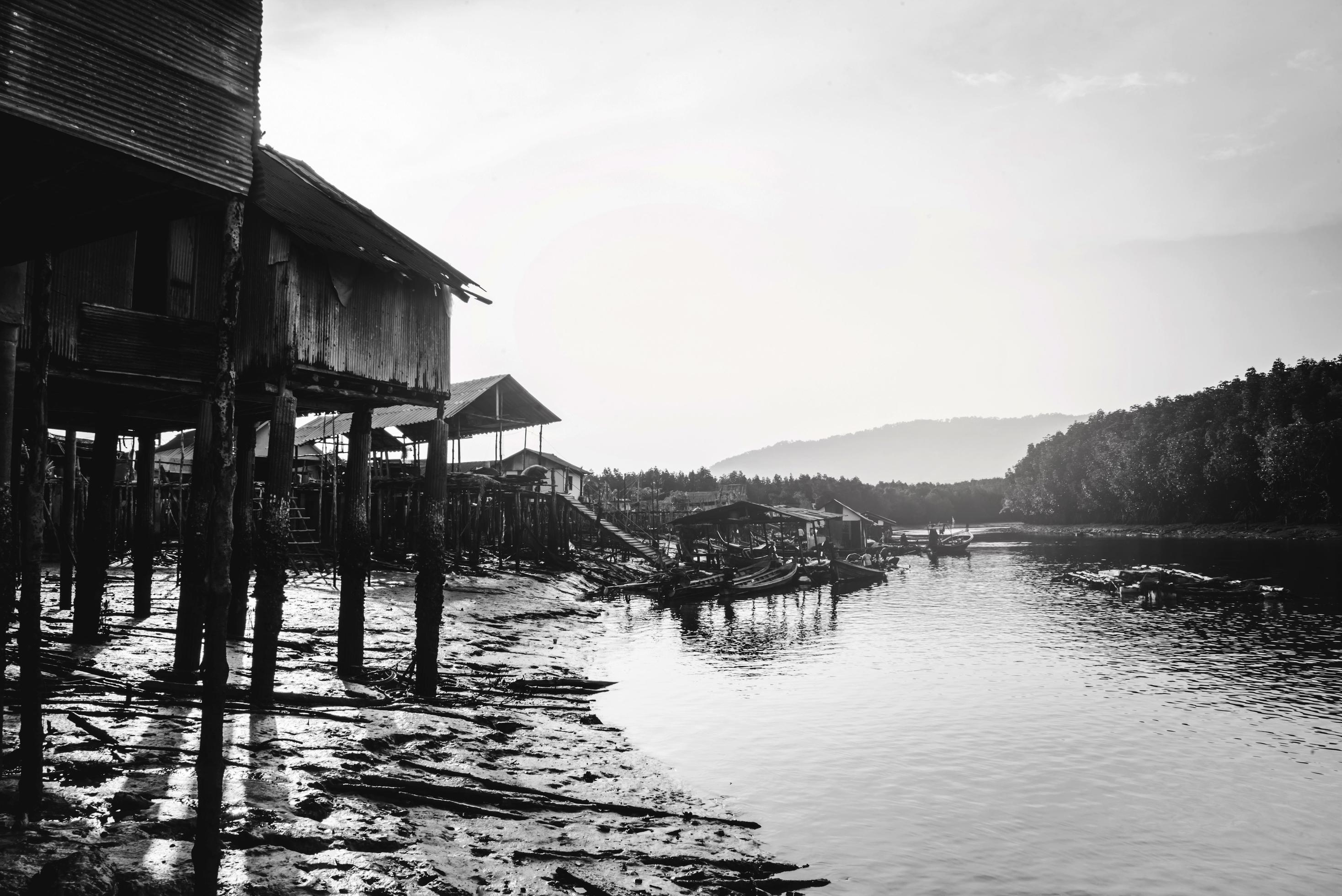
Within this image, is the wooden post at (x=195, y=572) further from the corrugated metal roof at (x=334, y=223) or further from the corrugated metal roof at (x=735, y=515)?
the corrugated metal roof at (x=735, y=515)

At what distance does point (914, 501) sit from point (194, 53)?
403 ft

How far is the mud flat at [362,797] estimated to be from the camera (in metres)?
6.56

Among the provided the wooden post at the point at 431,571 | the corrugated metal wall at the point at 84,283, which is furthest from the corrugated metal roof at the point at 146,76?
the wooden post at the point at 431,571

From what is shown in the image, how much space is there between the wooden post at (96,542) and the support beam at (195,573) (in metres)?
2.77

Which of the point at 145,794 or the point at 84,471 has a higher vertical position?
the point at 84,471

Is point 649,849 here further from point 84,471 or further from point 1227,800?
point 84,471

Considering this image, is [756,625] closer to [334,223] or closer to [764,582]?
[764,582]

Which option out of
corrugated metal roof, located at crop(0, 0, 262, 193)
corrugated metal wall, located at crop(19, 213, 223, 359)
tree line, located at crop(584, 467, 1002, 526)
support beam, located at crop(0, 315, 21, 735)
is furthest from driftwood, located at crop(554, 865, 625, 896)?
tree line, located at crop(584, 467, 1002, 526)

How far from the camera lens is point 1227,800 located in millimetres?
11516

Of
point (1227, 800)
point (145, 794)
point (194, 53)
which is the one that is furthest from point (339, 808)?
point (1227, 800)

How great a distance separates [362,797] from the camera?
8.33 meters

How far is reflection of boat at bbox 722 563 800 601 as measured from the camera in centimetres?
3834

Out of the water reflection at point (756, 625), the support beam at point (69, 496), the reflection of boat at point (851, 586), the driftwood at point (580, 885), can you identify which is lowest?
the reflection of boat at point (851, 586)

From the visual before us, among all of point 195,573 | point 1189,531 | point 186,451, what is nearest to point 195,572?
point 195,573
